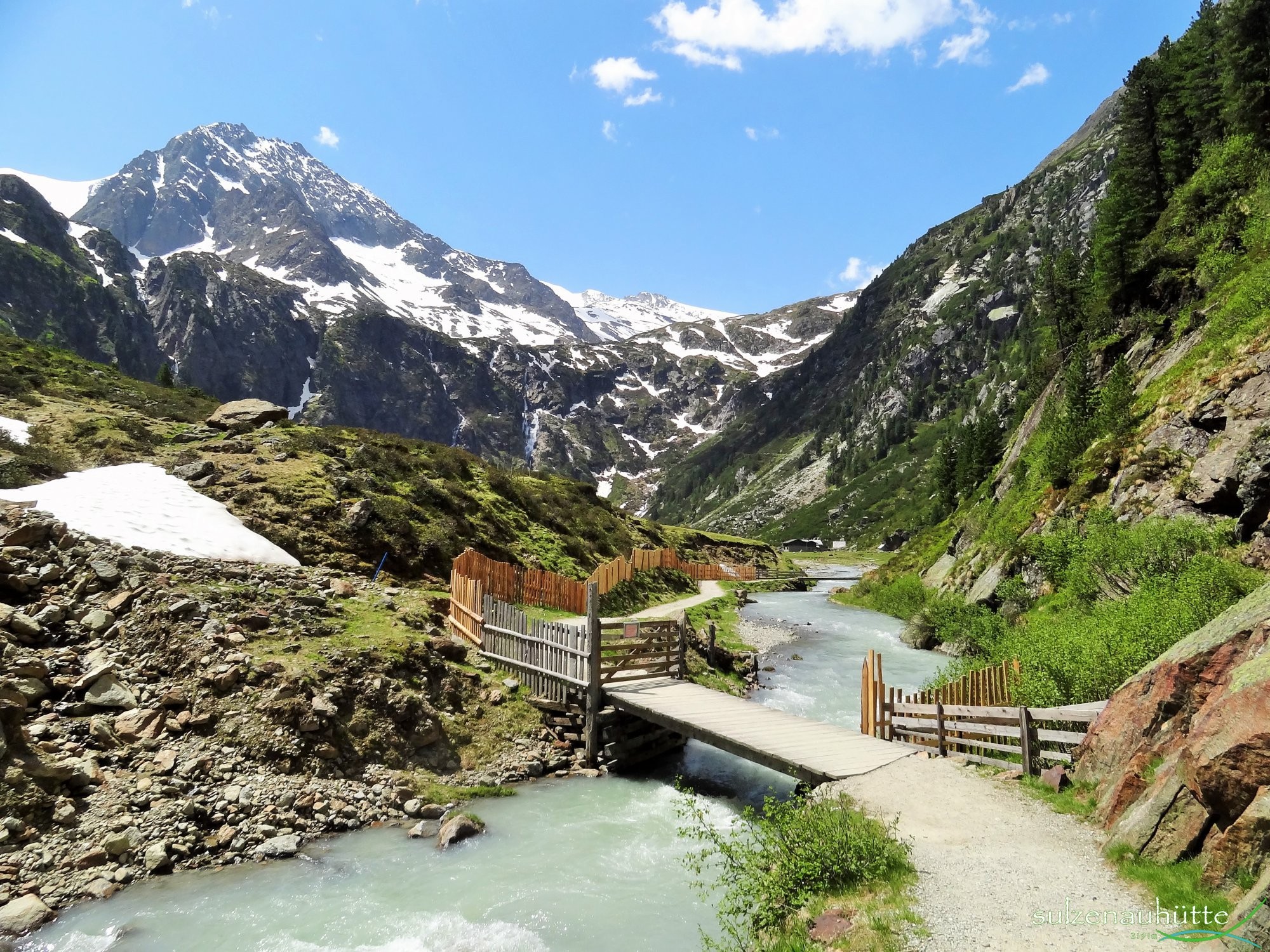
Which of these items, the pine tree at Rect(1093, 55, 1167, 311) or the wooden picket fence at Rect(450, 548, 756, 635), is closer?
the wooden picket fence at Rect(450, 548, 756, 635)

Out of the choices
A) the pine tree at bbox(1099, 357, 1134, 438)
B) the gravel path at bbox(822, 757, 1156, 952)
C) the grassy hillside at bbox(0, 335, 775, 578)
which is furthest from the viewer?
the pine tree at bbox(1099, 357, 1134, 438)

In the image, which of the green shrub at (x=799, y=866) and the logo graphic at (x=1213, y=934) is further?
the green shrub at (x=799, y=866)

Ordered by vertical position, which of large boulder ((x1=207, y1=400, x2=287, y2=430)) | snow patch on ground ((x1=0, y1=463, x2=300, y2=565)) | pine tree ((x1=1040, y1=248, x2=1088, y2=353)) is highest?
pine tree ((x1=1040, y1=248, x2=1088, y2=353))

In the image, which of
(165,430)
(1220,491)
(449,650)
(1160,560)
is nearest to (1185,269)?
(1220,491)

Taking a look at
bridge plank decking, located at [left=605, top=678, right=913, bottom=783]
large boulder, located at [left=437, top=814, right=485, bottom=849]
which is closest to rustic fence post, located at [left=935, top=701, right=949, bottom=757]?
bridge plank decking, located at [left=605, top=678, right=913, bottom=783]

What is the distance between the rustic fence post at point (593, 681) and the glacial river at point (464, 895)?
155 cm

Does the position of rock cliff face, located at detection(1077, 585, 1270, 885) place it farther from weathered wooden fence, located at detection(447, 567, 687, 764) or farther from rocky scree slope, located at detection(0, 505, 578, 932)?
rocky scree slope, located at detection(0, 505, 578, 932)

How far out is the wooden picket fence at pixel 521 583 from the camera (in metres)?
21.6

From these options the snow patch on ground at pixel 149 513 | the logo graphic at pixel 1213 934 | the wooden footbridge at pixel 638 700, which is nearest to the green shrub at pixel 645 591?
the wooden footbridge at pixel 638 700

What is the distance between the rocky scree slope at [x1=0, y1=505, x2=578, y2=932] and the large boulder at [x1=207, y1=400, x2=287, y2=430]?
20.1m

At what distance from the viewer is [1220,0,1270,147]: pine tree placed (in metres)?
37.9

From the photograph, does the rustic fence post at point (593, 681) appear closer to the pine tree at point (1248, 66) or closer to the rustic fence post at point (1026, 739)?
the rustic fence post at point (1026, 739)

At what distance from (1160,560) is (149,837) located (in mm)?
25552

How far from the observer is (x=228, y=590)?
56.6ft
